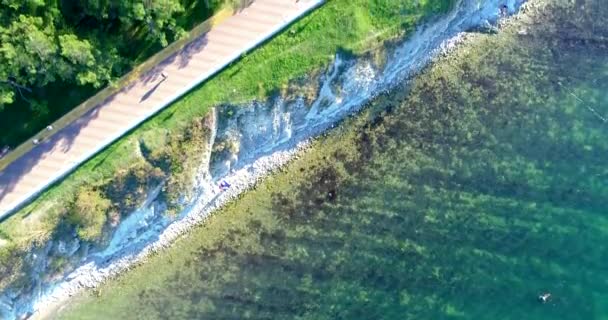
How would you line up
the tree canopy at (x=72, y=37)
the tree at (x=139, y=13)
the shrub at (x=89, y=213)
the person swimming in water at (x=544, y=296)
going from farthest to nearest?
the person swimming in water at (x=544, y=296), the shrub at (x=89, y=213), the tree at (x=139, y=13), the tree canopy at (x=72, y=37)

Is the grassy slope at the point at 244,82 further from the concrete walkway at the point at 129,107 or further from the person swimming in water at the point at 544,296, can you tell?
the person swimming in water at the point at 544,296

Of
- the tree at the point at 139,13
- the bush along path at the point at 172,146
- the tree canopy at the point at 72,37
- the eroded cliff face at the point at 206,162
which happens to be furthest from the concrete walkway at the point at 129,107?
the tree at the point at 139,13

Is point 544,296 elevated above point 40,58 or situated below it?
below

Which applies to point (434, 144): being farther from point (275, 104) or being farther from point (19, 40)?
point (19, 40)

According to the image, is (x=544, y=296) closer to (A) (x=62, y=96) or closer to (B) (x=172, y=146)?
(B) (x=172, y=146)

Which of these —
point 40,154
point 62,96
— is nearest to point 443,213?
point 62,96

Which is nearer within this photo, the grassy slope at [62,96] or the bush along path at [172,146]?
the grassy slope at [62,96]

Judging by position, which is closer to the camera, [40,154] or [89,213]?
[89,213]
